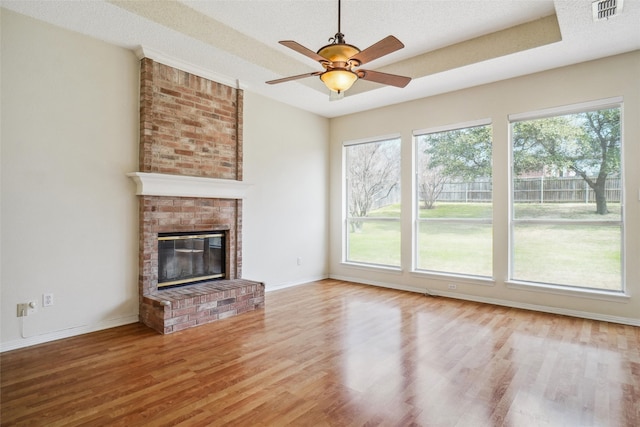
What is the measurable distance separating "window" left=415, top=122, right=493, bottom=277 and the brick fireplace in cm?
270

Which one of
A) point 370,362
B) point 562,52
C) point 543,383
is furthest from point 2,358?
point 562,52

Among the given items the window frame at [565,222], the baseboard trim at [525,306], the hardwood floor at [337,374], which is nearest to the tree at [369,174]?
the baseboard trim at [525,306]

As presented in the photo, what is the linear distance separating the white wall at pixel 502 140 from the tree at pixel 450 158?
0.18 meters

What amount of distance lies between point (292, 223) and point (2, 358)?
381cm

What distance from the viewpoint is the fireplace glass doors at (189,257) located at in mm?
4133

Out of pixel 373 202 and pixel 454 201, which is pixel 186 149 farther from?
pixel 454 201

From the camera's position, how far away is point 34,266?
3.22 meters

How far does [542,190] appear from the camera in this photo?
14.6 feet

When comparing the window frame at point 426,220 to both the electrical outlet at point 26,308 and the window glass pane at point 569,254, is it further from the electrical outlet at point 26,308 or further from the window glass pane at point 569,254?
the electrical outlet at point 26,308

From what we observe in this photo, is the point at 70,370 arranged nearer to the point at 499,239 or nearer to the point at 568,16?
the point at 499,239

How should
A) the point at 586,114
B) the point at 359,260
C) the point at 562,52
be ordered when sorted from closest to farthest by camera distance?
the point at 562,52 → the point at 586,114 → the point at 359,260

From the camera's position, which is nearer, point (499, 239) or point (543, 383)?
point (543, 383)

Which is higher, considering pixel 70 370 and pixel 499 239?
pixel 499 239

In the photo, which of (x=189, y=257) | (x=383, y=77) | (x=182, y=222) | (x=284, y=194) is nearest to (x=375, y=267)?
(x=284, y=194)
